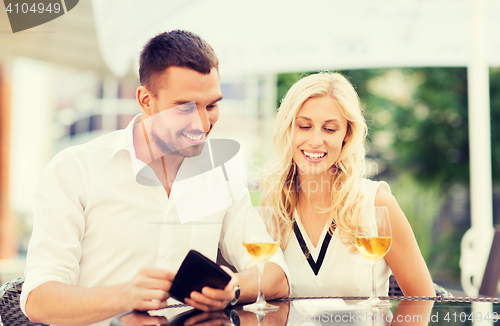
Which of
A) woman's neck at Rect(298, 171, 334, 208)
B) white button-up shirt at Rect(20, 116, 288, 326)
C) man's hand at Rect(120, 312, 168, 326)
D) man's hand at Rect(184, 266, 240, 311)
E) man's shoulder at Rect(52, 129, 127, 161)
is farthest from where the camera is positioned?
woman's neck at Rect(298, 171, 334, 208)

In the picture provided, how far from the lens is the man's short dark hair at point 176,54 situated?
1.56 metres

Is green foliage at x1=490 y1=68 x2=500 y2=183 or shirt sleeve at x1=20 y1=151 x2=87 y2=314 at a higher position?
green foliage at x1=490 y1=68 x2=500 y2=183

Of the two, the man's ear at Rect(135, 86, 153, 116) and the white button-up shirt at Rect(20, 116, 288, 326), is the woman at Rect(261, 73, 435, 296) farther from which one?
the man's ear at Rect(135, 86, 153, 116)

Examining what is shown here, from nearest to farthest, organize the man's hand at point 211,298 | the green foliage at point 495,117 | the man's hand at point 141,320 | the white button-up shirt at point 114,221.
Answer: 1. the man's hand at point 141,320
2. the man's hand at point 211,298
3. the white button-up shirt at point 114,221
4. the green foliage at point 495,117

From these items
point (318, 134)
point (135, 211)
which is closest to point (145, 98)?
point (135, 211)

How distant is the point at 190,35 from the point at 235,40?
1.87 meters

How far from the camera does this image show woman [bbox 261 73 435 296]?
1.70 m

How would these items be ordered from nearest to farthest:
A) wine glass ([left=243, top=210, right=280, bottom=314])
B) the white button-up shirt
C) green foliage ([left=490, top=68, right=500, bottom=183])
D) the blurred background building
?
wine glass ([left=243, top=210, right=280, bottom=314]) < the white button-up shirt < the blurred background building < green foliage ([left=490, top=68, right=500, bottom=183])

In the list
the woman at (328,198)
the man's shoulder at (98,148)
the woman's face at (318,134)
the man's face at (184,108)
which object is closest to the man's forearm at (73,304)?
the man's shoulder at (98,148)

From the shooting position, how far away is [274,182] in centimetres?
185

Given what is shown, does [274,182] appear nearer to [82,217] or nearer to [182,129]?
[182,129]

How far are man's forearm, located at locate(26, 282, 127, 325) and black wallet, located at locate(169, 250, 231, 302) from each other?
161 mm

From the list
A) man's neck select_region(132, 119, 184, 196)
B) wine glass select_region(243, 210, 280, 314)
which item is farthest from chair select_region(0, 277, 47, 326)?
wine glass select_region(243, 210, 280, 314)

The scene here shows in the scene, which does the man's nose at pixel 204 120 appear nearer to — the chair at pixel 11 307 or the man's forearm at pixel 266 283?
the man's forearm at pixel 266 283
